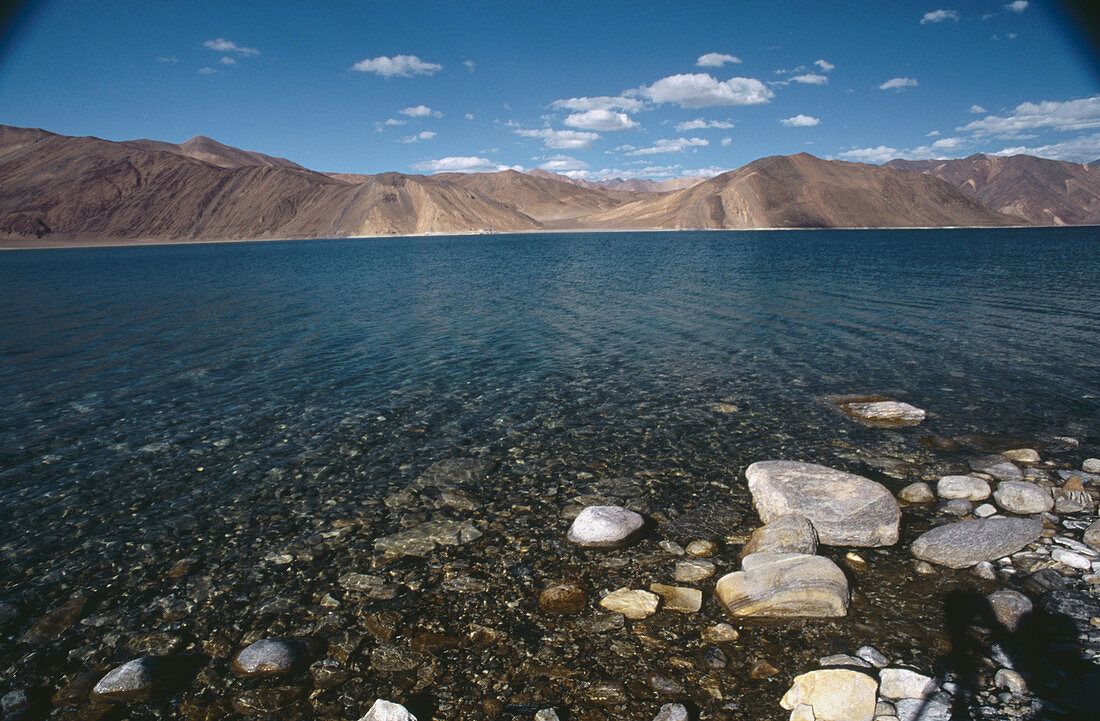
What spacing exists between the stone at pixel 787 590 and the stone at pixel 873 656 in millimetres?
581

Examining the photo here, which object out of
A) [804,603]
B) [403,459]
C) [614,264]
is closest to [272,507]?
[403,459]

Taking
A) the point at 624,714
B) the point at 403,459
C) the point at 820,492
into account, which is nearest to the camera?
the point at 624,714

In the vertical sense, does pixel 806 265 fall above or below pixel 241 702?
above

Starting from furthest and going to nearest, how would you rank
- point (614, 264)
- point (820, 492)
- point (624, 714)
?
point (614, 264) → point (820, 492) → point (624, 714)

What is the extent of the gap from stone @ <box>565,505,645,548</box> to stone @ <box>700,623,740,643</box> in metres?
2.04

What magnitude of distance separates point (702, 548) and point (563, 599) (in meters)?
2.37

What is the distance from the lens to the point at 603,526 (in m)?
8.28

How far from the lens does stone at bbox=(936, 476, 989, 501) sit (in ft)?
29.7

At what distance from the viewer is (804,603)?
21.1 ft

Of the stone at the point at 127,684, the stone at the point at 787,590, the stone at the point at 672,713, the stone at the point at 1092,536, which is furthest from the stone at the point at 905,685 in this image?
the stone at the point at 127,684

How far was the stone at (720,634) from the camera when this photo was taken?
20.2 ft

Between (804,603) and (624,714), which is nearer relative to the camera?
(624,714)

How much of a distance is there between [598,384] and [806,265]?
47.4 metres

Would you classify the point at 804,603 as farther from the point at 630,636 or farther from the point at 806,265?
the point at 806,265
